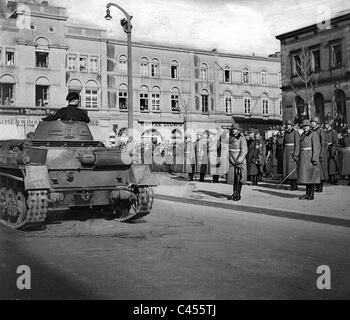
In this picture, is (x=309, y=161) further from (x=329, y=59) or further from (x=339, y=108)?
(x=329, y=59)

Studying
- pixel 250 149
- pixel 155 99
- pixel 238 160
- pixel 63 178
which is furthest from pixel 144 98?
pixel 63 178

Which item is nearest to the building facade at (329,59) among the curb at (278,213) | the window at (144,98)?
the curb at (278,213)

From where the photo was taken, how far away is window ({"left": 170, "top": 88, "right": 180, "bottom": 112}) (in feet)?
142

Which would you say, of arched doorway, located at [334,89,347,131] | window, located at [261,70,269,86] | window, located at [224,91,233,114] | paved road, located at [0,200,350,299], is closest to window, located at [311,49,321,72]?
arched doorway, located at [334,89,347,131]

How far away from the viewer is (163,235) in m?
7.33

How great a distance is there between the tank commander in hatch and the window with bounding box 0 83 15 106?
25.7 m

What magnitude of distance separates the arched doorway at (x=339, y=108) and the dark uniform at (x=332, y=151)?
1.18 feet

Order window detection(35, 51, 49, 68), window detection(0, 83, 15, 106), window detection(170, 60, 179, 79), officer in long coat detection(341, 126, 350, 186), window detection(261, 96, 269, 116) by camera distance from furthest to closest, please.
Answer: window detection(261, 96, 269, 116)
window detection(170, 60, 179, 79)
window detection(0, 83, 15, 106)
window detection(35, 51, 49, 68)
officer in long coat detection(341, 126, 350, 186)

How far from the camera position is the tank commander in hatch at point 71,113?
9.17 meters

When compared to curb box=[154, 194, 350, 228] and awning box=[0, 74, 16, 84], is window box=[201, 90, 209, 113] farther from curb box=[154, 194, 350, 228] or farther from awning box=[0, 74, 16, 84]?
curb box=[154, 194, 350, 228]

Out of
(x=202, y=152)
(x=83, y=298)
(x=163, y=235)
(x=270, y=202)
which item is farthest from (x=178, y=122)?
(x=83, y=298)

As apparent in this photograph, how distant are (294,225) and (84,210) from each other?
4.15m

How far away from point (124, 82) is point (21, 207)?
3407 cm
